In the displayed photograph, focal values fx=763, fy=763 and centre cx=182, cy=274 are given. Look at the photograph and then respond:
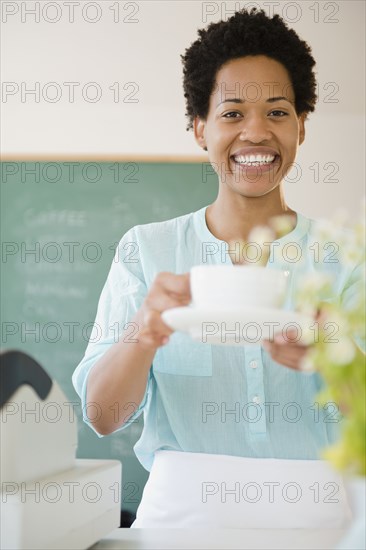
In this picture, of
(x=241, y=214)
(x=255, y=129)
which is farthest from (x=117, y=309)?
(x=255, y=129)

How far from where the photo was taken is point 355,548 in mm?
899

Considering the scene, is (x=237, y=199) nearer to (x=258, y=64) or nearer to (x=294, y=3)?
(x=258, y=64)

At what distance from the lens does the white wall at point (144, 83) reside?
144 inches

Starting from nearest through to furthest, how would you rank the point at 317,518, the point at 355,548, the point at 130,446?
the point at 355,548 < the point at 317,518 < the point at 130,446

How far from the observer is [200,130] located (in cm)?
197

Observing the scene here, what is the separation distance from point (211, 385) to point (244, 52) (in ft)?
2.60

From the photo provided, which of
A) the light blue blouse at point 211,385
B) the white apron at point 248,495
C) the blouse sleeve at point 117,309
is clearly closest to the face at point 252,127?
the light blue blouse at point 211,385

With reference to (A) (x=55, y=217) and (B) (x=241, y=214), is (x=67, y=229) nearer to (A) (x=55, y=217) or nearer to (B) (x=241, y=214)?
(A) (x=55, y=217)

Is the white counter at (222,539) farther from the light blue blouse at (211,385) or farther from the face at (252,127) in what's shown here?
the face at (252,127)

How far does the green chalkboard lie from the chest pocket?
188 cm

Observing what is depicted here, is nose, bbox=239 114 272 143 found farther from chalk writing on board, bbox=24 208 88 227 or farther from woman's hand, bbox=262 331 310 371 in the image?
chalk writing on board, bbox=24 208 88 227

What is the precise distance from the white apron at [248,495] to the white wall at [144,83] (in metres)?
2.37

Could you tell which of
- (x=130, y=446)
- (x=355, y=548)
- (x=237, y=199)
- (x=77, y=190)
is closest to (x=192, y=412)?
(x=237, y=199)

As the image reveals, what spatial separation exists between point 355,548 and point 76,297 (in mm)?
2753
